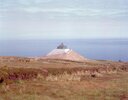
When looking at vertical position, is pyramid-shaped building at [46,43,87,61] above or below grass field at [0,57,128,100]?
above

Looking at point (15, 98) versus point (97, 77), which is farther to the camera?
point (97, 77)

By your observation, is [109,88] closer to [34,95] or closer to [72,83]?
[72,83]

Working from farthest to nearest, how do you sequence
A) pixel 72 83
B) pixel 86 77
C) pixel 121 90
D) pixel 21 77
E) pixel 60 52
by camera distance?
1. pixel 60 52
2. pixel 86 77
3. pixel 21 77
4. pixel 72 83
5. pixel 121 90

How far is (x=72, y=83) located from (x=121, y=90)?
441 centimetres

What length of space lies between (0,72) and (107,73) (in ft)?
42.1

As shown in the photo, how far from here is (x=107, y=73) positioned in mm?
38562

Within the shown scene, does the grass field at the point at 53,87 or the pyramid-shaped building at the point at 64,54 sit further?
the pyramid-shaped building at the point at 64,54

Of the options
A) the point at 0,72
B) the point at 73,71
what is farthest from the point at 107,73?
the point at 0,72

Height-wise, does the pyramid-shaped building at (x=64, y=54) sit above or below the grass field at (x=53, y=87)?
above

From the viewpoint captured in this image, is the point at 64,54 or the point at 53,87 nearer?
the point at 53,87

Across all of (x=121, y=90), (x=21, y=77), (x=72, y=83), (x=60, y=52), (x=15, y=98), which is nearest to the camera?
(x=15, y=98)

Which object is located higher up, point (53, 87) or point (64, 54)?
point (64, 54)

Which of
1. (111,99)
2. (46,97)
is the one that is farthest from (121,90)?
(46,97)

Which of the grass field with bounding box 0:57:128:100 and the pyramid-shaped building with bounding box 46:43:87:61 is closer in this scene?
the grass field with bounding box 0:57:128:100
